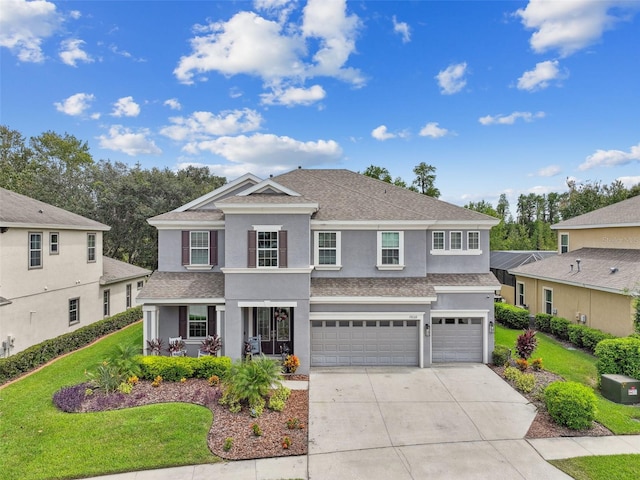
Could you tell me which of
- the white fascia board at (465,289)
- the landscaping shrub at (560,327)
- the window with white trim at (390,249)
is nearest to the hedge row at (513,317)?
the landscaping shrub at (560,327)

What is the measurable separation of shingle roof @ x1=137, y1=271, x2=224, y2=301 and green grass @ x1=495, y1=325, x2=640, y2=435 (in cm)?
1277

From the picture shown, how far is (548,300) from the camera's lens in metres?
20.4

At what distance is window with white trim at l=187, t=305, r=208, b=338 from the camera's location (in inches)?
562

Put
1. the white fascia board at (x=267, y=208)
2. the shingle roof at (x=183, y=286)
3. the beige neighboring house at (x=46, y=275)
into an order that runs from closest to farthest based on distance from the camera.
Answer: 1. the white fascia board at (x=267, y=208)
2. the shingle roof at (x=183, y=286)
3. the beige neighboring house at (x=46, y=275)

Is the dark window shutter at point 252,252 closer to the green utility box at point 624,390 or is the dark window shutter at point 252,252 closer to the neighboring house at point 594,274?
the green utility box at point 624,390

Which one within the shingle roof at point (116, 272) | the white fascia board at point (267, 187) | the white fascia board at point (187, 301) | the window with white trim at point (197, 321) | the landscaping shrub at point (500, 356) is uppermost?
the white fascia board at point (267, 187)

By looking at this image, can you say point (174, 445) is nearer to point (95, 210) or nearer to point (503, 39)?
point (503, 39)

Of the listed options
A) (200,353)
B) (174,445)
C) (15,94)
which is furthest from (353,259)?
(15,94)

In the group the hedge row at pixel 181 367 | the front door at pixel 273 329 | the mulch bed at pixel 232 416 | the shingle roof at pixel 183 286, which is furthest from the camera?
the front door at pixel 273 329

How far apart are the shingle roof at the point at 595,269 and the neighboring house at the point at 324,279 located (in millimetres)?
5650

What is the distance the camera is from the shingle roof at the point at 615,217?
18852mm

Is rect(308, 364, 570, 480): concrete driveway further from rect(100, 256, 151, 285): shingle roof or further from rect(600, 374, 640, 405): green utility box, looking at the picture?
rect(100, 256, 151, 285): shingle roof

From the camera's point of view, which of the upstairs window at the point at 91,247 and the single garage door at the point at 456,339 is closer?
the single garage door at the point at 456,339

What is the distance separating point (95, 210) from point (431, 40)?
31.2 metres
